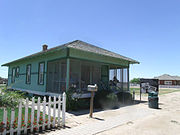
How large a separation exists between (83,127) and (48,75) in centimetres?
722

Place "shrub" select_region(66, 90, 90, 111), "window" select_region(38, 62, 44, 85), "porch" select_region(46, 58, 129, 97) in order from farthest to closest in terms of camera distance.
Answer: "window" select_region(38, 62, 44, 85) → "porch" select_region(46, 58, 129, 97) → "shrub" select_region(66, 90, 90, 111)

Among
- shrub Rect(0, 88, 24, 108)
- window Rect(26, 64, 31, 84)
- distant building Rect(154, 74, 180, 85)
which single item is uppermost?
window Rect(26, 64, 31, 84)

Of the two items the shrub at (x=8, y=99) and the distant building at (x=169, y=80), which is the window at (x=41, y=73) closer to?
the shrub at (x=8, y=99)

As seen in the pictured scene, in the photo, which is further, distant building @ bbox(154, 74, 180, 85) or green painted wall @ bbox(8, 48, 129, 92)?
distant building @ bbox(154, 74, 180, 85)

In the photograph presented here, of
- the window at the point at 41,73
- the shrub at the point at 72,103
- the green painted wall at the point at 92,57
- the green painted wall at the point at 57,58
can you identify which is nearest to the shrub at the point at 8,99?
the shrub at the point at 72,103

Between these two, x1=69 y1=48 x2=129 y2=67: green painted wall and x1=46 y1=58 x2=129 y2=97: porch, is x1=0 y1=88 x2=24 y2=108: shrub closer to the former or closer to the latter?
x1=69 y1=48 x2=129 y2=67: green painted wall

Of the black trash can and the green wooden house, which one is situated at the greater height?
the green wooden house

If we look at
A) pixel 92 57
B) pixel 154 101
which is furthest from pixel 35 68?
pixel 154 101

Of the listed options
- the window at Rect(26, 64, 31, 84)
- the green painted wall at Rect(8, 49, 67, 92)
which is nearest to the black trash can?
the green painted wall at Rect(8, 49, 67, 92)

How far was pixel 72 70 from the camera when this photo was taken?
527 inches

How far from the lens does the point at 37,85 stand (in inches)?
490

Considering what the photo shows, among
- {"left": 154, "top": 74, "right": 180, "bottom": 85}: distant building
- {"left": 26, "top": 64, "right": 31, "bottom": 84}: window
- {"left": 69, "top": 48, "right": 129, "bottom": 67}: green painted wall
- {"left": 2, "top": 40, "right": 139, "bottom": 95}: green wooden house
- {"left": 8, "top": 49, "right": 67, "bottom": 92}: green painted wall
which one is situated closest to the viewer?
{"left": 69, "top": 48, "right": 129, "bottom": 67}: green painted wall

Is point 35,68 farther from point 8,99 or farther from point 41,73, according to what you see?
point 8,99

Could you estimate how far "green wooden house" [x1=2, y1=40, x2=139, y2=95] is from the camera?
10.3 metres
